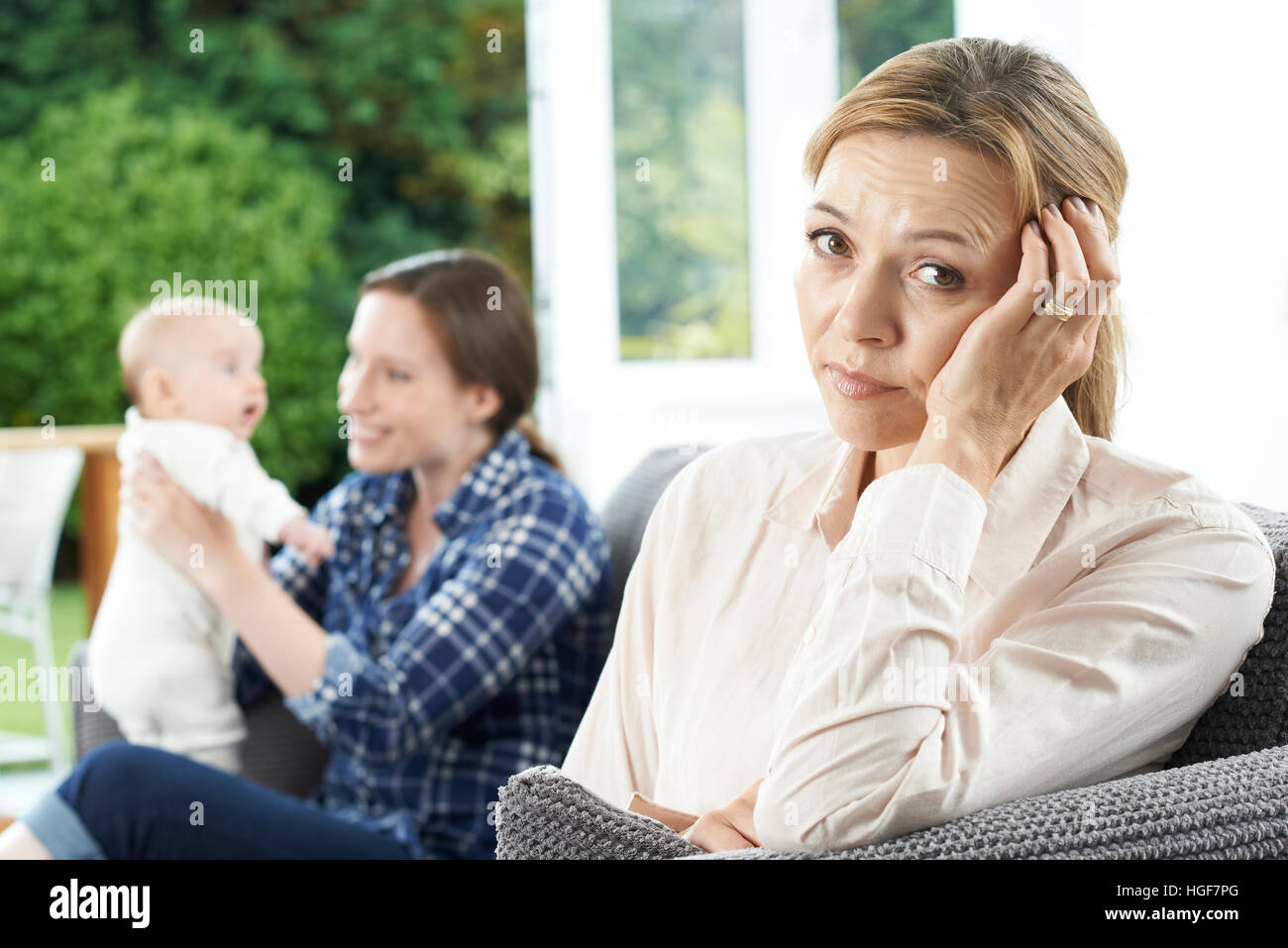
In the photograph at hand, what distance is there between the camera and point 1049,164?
844 mm

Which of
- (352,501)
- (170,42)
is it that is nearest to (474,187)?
(170,42)

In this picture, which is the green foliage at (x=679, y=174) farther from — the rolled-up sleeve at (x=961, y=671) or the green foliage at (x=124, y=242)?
the green foliage at (x=124, y=242)

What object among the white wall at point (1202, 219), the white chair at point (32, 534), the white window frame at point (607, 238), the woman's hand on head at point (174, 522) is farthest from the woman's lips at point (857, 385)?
the white chair at point (32, 534)

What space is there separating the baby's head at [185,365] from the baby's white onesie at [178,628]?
32 mm

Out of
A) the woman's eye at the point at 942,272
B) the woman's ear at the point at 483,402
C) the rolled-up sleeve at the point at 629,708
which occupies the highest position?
the woman's eye at the point at 942,272

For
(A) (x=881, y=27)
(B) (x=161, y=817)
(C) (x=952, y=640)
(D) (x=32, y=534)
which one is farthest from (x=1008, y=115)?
(D) (x=32, y=534)

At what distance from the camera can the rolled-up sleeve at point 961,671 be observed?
2.48 ft

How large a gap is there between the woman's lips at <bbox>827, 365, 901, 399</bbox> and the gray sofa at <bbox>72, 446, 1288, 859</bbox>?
0.91 feet

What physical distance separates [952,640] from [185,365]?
142cm

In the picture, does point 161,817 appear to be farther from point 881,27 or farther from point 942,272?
point 881,27

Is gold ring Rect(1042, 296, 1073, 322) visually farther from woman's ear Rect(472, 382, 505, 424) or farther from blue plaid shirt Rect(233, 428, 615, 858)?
woman's ear Rect(472, 382, 505, 424)
